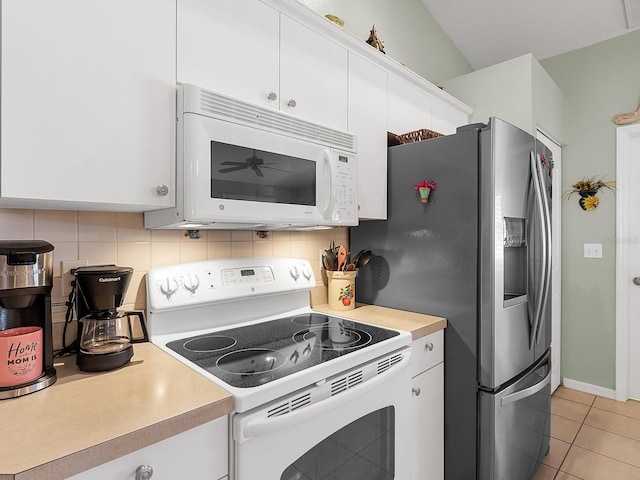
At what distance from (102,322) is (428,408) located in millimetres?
1335

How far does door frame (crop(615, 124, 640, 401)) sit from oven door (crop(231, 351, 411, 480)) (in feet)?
8.00

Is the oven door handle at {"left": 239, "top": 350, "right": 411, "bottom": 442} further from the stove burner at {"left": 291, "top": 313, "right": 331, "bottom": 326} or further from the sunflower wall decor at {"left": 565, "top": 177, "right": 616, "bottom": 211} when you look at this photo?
the sunflower wall decor at {"left": 565, "top": 177, "right": 616, "bottom": 211}

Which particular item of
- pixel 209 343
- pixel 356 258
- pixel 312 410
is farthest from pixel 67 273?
pixel 356 258

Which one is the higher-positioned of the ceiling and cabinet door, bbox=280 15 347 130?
the ceiling

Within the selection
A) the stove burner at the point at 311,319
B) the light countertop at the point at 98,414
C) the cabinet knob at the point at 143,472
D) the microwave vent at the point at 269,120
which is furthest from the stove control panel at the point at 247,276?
the cabinet knob at the point at 143,472

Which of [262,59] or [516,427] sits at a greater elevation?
[262,59]

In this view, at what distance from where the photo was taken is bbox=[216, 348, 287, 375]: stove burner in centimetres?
109

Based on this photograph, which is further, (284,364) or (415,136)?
(415,136)

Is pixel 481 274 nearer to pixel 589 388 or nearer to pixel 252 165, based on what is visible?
pixel 252 165

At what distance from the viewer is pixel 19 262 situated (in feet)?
3.06

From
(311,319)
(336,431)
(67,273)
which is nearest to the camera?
(336,431)

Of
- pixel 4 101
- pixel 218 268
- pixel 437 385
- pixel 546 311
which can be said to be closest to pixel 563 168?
pixel 546 311

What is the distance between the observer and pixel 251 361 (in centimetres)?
117

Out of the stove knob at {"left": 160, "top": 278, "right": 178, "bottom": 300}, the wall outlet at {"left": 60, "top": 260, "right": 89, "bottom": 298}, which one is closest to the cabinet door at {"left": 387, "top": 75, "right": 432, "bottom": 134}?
the stove knob at {"left": 160, "top": 278, "right": 178, "bottom": 300}
